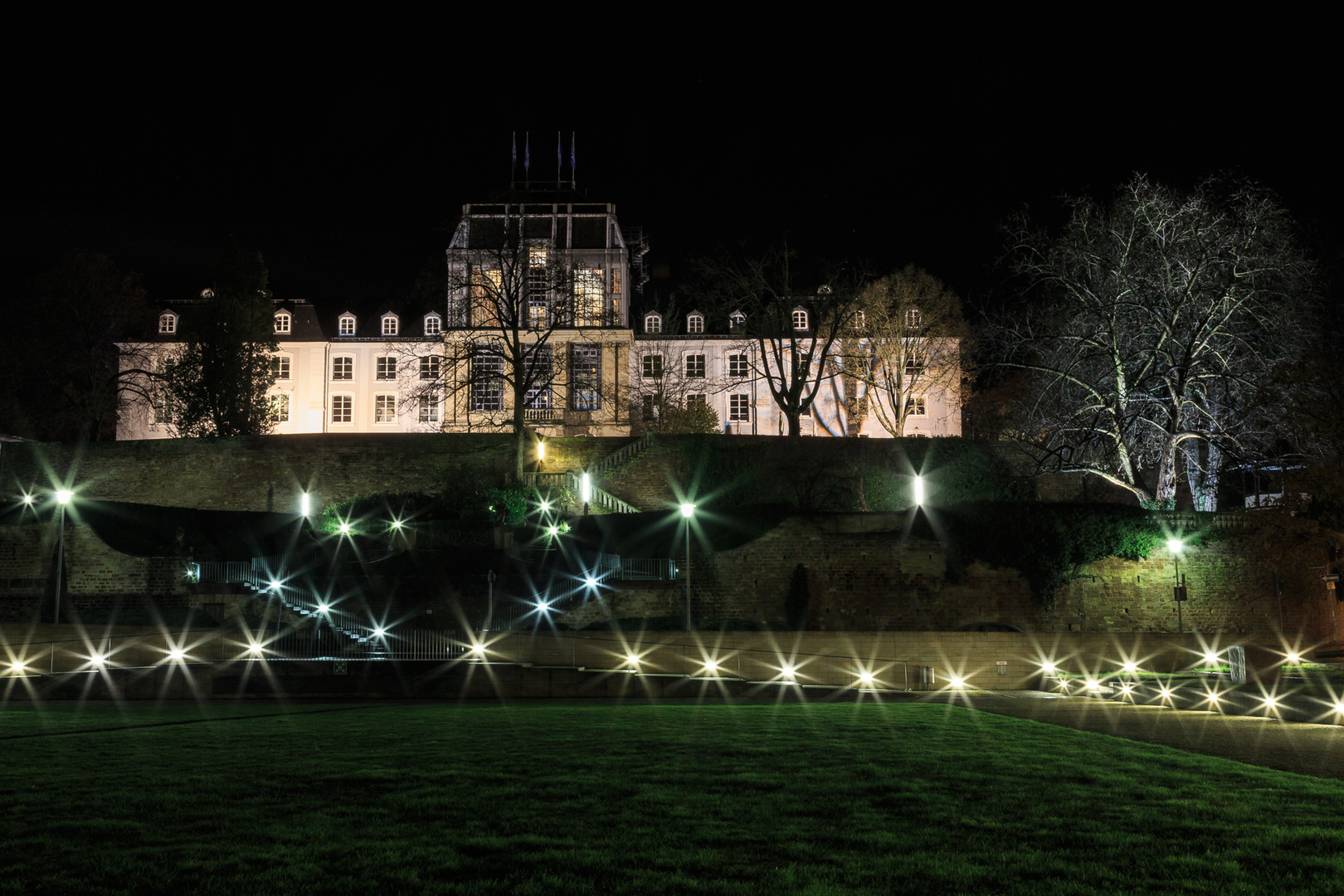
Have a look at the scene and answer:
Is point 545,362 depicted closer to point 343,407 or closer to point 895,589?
point 343,407

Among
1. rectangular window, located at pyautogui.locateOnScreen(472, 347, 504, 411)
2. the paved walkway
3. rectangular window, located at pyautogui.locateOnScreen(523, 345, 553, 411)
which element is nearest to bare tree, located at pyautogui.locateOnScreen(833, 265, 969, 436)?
rectangular window, located at pyautogui.locateOnScreen(523, 345, 553, 411)

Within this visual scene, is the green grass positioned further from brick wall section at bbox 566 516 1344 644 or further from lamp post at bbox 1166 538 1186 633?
lamp post at bbox 1166 538 1186 633

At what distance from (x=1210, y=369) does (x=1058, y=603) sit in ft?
31.5

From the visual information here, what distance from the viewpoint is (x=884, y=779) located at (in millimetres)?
9844

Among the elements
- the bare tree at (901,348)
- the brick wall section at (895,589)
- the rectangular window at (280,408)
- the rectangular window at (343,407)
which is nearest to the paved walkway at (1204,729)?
the brick wall section at (895,589)

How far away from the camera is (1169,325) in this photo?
3350 cm

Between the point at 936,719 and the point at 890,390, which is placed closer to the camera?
the point at 936,719

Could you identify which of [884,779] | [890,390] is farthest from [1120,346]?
[884,779]

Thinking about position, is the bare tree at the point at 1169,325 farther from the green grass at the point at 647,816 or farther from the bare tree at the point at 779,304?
the green grass at the point at 647,816

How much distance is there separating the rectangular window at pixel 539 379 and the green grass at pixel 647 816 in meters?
29.9

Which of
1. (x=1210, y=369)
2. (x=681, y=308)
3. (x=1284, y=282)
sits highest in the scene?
(x=681, y=308)

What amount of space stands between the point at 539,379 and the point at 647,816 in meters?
38.9

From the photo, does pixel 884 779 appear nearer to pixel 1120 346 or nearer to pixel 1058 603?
pixel 1058 603

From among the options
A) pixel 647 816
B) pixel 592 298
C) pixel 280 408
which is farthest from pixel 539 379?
pixel 647 816
